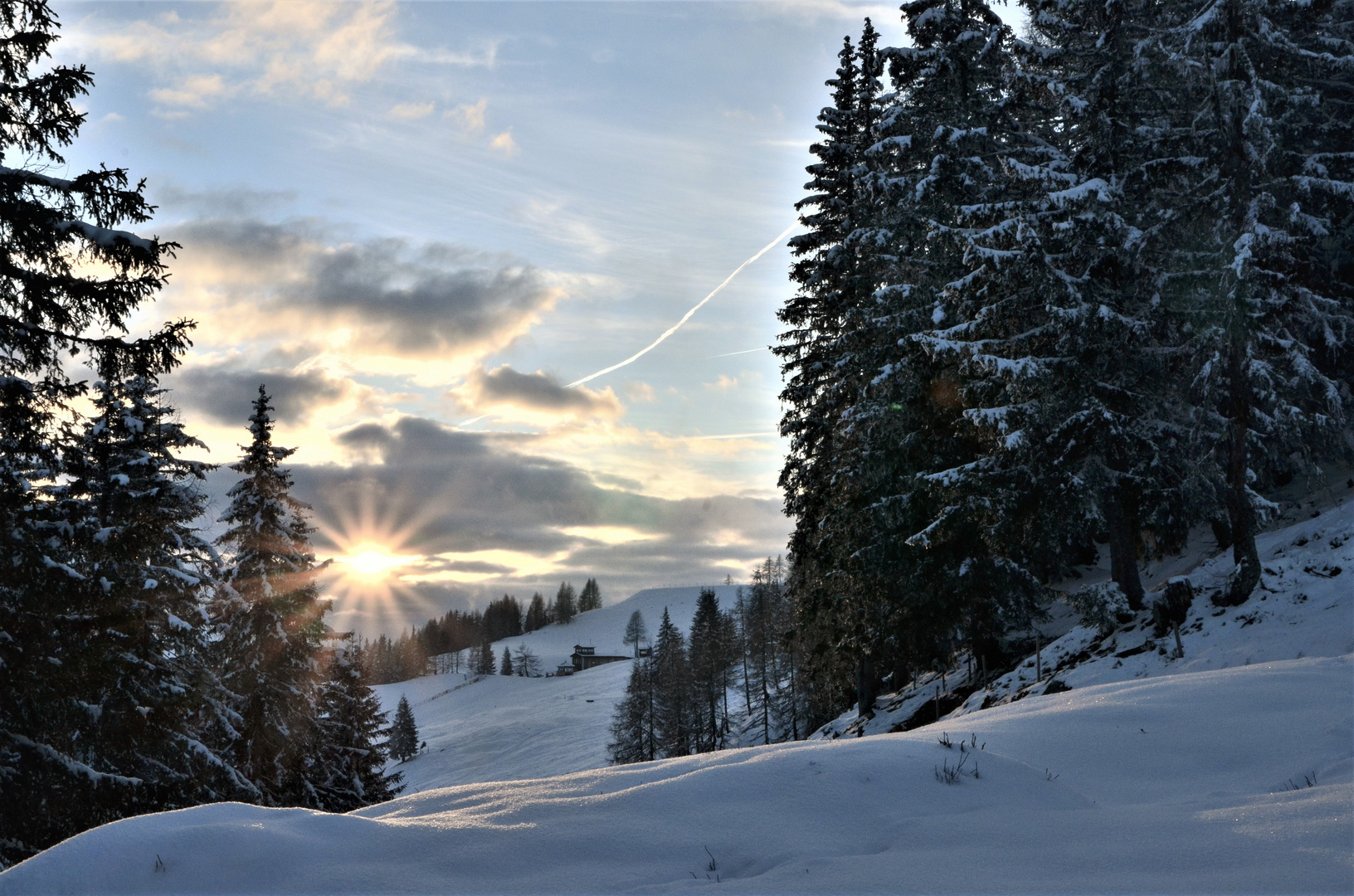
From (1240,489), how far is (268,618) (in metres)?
25.6

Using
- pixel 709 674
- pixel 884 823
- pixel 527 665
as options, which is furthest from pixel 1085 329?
pixel 527 665

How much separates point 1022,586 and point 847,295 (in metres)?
10.3

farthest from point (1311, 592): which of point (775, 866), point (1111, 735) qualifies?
point (775, 866)

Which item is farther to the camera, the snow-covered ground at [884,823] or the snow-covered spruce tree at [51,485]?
the snow-covered spruce tree at [51,485]

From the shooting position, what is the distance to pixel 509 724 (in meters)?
78.9

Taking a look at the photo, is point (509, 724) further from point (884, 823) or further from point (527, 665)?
point (884, 823)

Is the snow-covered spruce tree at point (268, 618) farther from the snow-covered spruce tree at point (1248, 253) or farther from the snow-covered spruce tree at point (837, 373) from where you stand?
the snow-covered spruce tree at point (1248, 253)

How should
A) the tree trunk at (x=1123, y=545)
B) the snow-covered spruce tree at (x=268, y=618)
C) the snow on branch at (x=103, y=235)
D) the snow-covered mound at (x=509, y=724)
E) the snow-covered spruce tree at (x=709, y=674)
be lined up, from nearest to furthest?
1. the snow on branch at (x=103, y=235)
2. the tree trunk at (x=1123, y=545)
3. the snow-covered spruce tree at (x=268, y=618)
4. the snow-covered spruce tree at (x=709, y=674)
5. the snow-covered mound at (x=509, y=724)

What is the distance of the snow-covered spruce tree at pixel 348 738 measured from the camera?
96.1 feet

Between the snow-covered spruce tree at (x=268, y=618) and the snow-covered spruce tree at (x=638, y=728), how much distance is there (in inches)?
1304

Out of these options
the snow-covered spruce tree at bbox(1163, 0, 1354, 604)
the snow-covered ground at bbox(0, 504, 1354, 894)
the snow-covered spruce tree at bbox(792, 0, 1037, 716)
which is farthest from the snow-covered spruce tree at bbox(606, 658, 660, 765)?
the snow-covered ground at bbox(0, 504, 1354, 894)

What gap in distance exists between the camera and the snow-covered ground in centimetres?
424

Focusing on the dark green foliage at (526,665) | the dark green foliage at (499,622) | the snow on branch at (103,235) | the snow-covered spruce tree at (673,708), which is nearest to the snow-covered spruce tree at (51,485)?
the snow on branch at (103,235)

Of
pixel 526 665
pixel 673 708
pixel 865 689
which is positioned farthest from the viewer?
pixel 526 665
